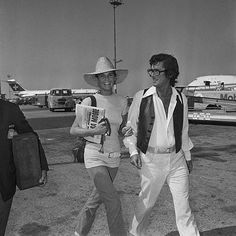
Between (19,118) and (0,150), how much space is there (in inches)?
10.8

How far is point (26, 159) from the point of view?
8.07 ft

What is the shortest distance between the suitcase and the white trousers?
0.96m

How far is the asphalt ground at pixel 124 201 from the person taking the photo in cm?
393

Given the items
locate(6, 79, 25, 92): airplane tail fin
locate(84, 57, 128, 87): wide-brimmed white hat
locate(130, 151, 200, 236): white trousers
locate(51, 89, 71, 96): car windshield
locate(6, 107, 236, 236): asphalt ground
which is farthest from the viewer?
locate(6, 79, 25, 92): airplane tail fin

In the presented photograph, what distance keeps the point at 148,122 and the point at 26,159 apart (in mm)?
1071

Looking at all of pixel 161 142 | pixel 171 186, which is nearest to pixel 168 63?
pixel 161 142

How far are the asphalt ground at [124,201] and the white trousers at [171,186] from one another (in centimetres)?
86

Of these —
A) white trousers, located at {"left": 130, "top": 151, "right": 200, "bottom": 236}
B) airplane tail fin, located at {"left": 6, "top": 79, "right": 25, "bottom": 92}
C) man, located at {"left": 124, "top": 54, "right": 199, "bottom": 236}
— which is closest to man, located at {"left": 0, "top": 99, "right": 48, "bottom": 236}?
man, located at {"left": 124, "top": 54, "right": 199, "bottom": 236}

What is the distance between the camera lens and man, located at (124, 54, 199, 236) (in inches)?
115

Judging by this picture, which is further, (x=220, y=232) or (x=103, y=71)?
(x=220, y=232)

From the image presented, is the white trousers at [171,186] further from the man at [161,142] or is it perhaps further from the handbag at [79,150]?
the handbag at [79,150]

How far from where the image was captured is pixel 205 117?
26.0 feet

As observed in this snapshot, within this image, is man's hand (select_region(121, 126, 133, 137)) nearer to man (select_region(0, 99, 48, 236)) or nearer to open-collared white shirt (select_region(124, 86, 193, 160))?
open-collared white shirt (select_region(124, 86, 193, 160))

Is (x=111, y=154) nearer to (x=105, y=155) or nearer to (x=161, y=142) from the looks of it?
(x=105, y=155)
